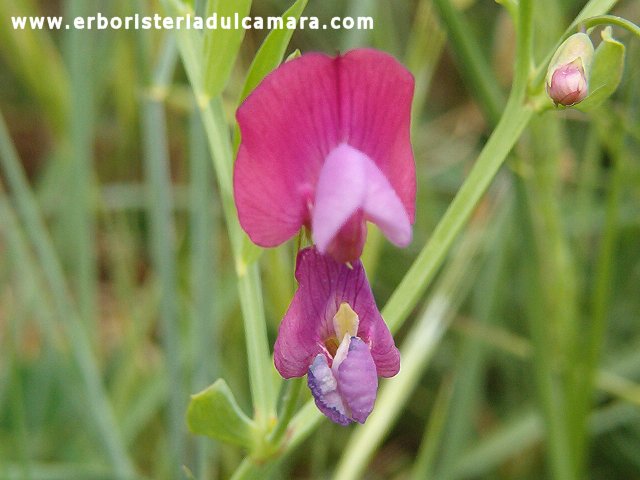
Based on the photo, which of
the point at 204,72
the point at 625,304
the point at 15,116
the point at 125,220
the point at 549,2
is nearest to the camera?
the point at 204,72

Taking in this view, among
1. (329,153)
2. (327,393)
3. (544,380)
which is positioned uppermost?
(329,153)

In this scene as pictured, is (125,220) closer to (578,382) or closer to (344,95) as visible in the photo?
(578,382)

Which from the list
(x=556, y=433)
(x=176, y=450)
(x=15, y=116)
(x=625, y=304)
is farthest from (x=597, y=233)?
(x=15, y=116)

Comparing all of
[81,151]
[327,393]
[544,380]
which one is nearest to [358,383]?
[327,393]

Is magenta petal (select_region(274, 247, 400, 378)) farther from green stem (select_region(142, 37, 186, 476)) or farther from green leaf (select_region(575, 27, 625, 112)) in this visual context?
green stem (select_region(142, 37, 186, 476))

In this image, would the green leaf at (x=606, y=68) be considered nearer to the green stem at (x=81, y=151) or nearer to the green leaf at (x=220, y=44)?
the green leaf at (x=220, y=44)

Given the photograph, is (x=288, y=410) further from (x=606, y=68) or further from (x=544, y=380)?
(x=544, y=380)
